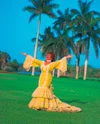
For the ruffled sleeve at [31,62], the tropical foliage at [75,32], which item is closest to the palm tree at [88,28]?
the tropical foliage at [75,32]

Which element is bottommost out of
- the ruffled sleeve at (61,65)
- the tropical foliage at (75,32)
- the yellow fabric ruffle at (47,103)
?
the yellow fabric ruffle at (47,103)

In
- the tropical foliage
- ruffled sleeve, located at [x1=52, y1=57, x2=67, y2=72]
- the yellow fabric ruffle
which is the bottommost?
the yellow fabric ruffle

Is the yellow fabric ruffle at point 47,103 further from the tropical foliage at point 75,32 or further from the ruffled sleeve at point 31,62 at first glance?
the tropical foliage at point 75,32

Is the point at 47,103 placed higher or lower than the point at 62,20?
lower

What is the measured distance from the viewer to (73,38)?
5844 centimetres

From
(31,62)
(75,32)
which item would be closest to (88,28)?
(75,32)

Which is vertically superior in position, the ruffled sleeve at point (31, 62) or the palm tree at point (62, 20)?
the palm tree at point (62, 20)

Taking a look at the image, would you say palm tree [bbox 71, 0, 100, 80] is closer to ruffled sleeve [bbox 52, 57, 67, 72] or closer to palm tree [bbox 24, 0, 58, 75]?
palm tree [bbox 24, 0, 58, 75]

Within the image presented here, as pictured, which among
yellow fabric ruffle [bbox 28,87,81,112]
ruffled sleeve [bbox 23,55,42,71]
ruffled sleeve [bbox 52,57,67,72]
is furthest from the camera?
ruffled sleeve [bbox 23,55,42,71]

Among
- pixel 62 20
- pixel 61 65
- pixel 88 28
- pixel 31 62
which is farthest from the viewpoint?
pixel 62 20

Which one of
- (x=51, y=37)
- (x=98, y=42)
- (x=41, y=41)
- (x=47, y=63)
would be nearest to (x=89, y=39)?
(x=98, y=42)

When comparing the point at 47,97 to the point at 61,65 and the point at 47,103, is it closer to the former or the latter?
the point at 47,103

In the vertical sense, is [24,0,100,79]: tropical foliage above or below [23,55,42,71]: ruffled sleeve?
above

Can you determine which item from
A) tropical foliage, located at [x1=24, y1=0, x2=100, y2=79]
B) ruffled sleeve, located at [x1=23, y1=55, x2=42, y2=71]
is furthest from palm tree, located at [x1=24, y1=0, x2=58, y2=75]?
ruffled sleeve, located at [x1=23, y1=55, x2=42, y2=71]
